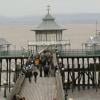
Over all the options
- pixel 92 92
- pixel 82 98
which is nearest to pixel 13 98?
pixel 82 98

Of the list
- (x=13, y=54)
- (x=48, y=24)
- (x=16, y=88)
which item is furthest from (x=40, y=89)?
(x=48, y=24)

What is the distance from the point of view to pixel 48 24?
169 feet

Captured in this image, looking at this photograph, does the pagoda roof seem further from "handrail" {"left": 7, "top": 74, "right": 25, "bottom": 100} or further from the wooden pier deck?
"handrail" {"left": 7, "top": 74, "right": 25, "bottom": 100}

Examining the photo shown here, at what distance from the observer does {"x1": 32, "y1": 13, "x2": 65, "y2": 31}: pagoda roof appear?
50.8 meters

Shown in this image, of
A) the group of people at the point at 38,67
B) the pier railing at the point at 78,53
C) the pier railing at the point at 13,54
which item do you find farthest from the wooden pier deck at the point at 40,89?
the pier railing at the point at 13,54

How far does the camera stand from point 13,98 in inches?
841

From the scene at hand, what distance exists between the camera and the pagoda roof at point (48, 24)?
5081 centimetres

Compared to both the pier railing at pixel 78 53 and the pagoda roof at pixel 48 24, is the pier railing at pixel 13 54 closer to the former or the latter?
the pier railing at pixel 78 53

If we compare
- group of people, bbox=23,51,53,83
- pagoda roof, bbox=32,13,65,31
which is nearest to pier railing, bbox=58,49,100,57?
pagoda roof, bbox=32,13,65,31

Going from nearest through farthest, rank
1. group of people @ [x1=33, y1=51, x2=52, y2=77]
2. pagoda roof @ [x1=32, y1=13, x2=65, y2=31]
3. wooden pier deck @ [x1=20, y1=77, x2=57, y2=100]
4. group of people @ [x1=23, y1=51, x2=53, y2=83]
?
wooden pier deck @ [x1=20, y1=77, x2=57, y2=100]
group of people @ [x1=23, y1=51, x2=53, y2=83]
group of people @ [x1=33, y1=51, x2=52, y2=77]
pagoda roof @ [x1=32, y1=13, x2=65, y2=31]

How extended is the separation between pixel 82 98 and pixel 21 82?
1377cm

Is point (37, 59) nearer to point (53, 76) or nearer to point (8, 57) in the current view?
point (53, 76)

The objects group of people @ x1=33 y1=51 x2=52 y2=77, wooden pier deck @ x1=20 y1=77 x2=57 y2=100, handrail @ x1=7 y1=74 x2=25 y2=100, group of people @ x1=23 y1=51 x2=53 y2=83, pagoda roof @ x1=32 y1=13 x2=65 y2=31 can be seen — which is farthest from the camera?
pagoda roof @ x1=32 y1=13 x2=65 y2=31

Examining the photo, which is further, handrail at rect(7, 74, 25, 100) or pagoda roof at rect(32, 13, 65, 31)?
pagoda roof at rect(32, 13, 65, 31)
